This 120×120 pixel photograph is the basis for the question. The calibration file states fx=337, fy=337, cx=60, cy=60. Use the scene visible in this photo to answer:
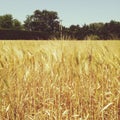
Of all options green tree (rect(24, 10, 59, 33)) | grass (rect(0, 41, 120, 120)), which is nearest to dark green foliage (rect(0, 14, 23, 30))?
green tree (rect(24, 10, 59, 33))

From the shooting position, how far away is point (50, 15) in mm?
53469

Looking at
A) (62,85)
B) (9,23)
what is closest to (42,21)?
(9,23)

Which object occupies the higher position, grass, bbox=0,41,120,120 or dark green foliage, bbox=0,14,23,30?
dark green foliage, bbox=0,14,23,30

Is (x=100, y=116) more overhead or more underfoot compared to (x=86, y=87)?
more underfoot

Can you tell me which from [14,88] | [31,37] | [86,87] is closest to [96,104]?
[86,87]

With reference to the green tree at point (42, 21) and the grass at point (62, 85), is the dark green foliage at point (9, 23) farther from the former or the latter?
the grass at point (62, 85)

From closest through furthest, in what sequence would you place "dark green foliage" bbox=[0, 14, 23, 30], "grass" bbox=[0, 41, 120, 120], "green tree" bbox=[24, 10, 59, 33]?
"grass" bbox=[0, 41, 120, 120] → "green tree" bbox=[24, 10, 59, 33] → "dark green foliage" bbox=[0, 14, 23, 30]

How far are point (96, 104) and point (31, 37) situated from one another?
98.4 ft

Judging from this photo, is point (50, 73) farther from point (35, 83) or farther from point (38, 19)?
point (38, 19)

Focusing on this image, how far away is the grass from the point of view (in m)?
2.05

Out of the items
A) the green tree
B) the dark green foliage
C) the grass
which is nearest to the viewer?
the grass

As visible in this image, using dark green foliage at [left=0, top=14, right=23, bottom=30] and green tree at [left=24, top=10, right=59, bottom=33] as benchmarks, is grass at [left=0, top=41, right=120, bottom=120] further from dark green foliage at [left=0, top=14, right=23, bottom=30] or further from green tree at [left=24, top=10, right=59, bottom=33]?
dark green foliage at [left=0, top=14, right=23, bottom=30]

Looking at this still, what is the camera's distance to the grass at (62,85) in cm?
205

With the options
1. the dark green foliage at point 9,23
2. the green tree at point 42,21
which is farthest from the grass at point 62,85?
the dark green foliage at point 9,23
